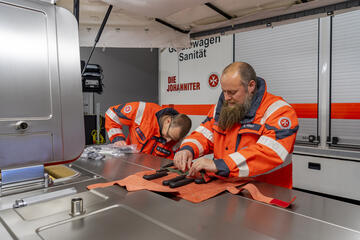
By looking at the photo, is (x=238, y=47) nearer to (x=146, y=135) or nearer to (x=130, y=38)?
(x=146, y=135)

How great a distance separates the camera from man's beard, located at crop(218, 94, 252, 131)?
1.82m

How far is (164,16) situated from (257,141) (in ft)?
3.26

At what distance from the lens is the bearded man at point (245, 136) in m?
1.44

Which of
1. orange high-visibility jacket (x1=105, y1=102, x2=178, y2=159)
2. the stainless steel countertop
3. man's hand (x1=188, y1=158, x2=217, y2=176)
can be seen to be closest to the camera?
the stainless steel countertop

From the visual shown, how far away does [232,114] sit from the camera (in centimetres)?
181

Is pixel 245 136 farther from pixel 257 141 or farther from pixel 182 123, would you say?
pixel 182 123

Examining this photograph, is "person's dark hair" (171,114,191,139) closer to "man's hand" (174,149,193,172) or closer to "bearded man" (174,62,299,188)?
"bearded man" (174,62,299,188)

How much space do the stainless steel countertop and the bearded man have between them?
291mm

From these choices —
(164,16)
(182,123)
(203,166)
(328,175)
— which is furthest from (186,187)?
(328,175)

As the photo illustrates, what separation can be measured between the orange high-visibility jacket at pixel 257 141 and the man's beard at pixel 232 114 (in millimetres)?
39

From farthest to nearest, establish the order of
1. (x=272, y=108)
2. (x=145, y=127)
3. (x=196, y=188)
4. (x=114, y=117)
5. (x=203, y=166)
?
(x=114, y=117), (x=145, y=127), (x=272, y=108), (x=203, y=166), (x=196, y=188)

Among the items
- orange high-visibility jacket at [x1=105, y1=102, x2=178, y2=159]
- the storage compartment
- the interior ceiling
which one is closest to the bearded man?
the interior ceiling

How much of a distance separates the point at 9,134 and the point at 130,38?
151 cm

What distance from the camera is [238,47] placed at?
170 inches
